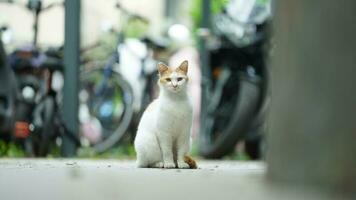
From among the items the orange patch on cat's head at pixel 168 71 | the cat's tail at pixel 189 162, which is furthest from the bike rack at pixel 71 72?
the cat's tail at pixel 189 162

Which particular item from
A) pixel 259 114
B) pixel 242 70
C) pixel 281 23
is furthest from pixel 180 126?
pixel 242 70

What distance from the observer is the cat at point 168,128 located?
5.68 metres

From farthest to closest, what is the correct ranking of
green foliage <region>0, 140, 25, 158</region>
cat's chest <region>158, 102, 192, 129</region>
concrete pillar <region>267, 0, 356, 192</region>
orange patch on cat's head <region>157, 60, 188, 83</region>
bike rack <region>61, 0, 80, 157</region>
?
bike rack <region>61, 0, 80, 157</region>
green foliage <region>0, 140, 25, 158</region>
orange patch on cat's head <region>157, 60, 188, 83</region>
cat's chest <region>158, 102, 192, 129</region>
concrete pillar <region>267, 0, 356, 192</region>

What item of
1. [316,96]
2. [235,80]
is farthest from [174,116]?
[235,80]

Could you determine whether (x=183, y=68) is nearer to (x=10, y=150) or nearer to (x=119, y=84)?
(x=10, y=150)

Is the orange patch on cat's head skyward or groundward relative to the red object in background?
skyward

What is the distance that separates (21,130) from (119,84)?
1.33m

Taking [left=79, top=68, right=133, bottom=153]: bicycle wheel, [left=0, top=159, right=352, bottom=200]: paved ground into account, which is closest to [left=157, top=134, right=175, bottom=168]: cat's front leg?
[left=0, top=159, right=352, bottom=200]: paved ground

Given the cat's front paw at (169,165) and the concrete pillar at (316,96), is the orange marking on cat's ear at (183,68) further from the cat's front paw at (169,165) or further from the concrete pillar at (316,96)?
the concrete pillar at (316,96)

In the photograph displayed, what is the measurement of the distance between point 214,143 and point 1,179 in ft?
15.4

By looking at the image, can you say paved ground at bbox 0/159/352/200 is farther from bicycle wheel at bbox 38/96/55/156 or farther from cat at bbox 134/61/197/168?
bicycle wheel at bbox 38/96/55/156

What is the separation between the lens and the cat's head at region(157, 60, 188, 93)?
583 centimetres

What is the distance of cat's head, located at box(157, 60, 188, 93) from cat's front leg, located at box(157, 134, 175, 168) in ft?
1.02

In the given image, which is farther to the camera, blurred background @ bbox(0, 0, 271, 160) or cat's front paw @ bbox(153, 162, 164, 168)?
blurred background @ bbox(0, 0, 271, 160)
